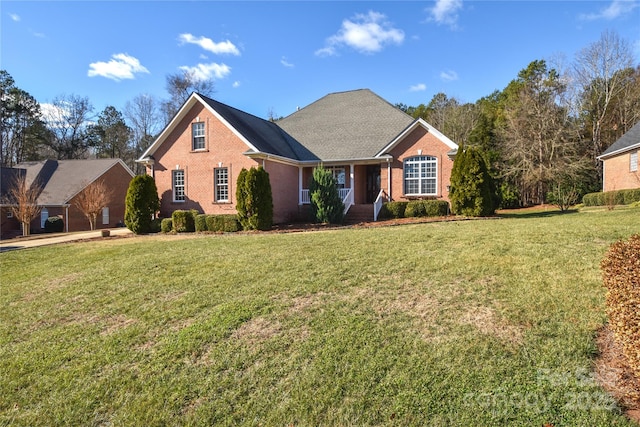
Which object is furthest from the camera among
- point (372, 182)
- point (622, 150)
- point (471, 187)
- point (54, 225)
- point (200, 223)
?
point (54, 225)

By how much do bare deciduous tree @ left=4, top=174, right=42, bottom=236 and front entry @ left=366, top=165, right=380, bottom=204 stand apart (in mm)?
22711

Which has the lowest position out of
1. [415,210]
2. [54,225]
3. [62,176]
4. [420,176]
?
[54,225]

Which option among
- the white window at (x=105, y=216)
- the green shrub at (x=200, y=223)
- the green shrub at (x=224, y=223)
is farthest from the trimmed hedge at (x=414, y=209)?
the white window at (x=105, y=216)

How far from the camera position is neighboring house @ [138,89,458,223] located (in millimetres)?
18609

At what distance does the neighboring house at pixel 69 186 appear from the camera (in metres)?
29.1

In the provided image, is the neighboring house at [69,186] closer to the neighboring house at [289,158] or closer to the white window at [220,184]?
the neighboring house at [289,158]

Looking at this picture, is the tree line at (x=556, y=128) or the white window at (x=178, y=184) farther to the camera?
the tree line at (x=556, y=128)

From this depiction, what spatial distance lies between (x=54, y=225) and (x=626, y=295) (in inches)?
1335

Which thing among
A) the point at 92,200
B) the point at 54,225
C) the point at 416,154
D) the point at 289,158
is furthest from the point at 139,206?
the point at 54,225

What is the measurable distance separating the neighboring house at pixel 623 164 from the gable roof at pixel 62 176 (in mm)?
36946

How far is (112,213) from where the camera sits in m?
31.4

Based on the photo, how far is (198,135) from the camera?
780 inches

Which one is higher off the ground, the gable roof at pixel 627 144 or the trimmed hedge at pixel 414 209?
the gable roof at pixel 627 144

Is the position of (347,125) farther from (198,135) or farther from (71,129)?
(71,129)
